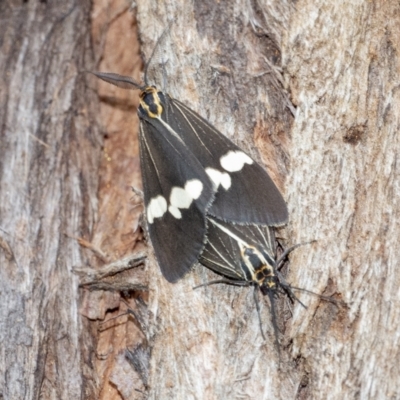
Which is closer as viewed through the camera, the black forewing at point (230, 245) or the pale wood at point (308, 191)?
the pale wood at point (308, 191)

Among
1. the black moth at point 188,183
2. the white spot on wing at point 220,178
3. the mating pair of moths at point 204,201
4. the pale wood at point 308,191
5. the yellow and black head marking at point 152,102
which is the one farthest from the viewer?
the yellow and black head marking at point 152,102

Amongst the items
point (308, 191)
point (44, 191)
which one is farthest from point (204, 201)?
point (44, 191)

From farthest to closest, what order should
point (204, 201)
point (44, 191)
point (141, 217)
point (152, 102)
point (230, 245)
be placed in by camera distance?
1. point (44, 191)
2. point (141, 217)
3. point (152, 102)
4. point (204, 201)
5. point (230, 245)

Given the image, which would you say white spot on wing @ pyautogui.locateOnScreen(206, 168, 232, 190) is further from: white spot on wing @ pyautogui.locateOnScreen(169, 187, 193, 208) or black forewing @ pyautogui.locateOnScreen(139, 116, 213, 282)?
white spot on wing @ pyautogui.locateOnScreen(169, 187, 193, 208)

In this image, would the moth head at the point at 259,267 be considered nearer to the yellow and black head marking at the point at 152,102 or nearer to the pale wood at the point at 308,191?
the pale wood at the point at 308,191

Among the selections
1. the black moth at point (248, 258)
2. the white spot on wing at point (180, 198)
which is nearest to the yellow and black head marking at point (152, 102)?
the white spot on wing at point (180, 198)

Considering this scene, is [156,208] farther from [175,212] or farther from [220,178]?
[220,178]
